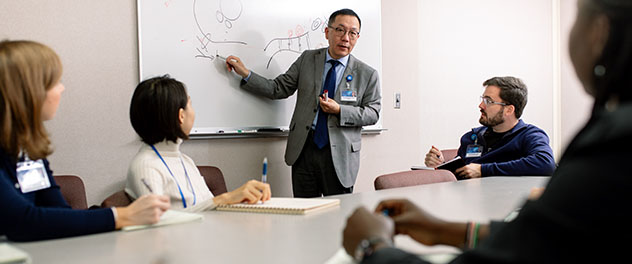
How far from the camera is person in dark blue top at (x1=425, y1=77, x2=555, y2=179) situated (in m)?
3.28

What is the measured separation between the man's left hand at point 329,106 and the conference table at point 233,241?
163cm

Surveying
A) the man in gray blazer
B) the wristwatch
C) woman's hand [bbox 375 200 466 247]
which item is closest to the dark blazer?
the man in gray blazer

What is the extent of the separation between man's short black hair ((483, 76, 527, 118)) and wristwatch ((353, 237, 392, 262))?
2.91 meters

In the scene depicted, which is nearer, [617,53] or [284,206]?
[617,53]

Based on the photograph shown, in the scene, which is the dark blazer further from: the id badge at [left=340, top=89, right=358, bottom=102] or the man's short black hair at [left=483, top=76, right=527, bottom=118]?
the man's short black hair at [left=483, top=76, right=527, bottom=118]

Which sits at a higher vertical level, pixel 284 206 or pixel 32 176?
pixel 32 176

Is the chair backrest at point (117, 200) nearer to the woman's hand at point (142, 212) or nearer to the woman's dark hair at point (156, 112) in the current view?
the woman's dark hair at point (156, 112)

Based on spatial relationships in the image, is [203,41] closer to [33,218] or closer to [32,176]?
[32,176]

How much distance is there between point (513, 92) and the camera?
11.8 feet

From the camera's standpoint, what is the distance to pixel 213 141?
3561mm

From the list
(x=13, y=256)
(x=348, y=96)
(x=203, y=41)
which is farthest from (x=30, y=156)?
(x=348, y=96)

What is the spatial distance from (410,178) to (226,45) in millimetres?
1534

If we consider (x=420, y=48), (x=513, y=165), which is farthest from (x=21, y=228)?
(x=420, y=48)

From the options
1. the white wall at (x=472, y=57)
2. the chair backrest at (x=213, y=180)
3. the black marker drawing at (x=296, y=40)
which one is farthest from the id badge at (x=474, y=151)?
the chair backrest at (x=213, y=180)
